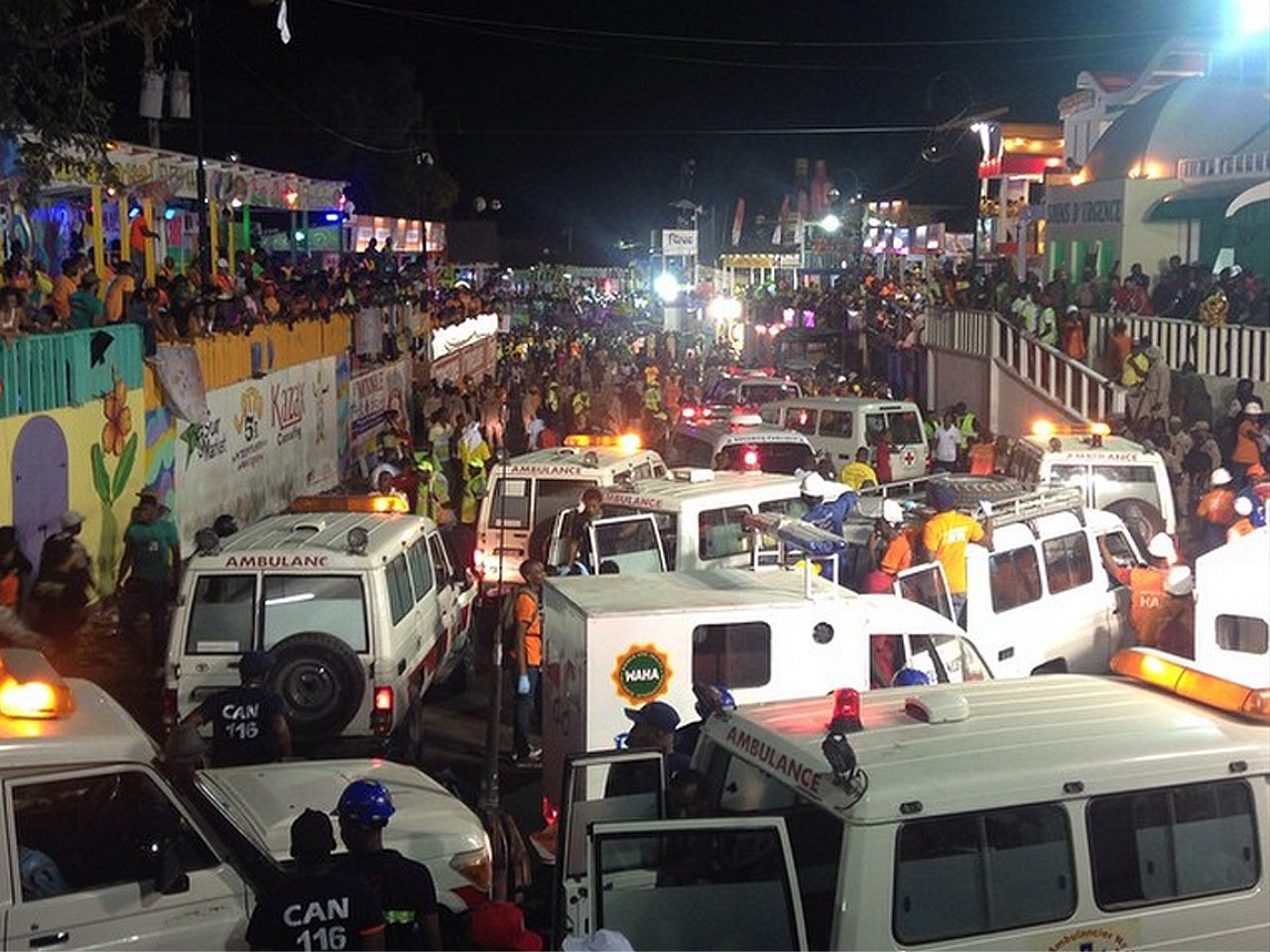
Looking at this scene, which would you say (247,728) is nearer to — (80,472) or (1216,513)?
(80,472)

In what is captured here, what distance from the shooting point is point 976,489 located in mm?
13820

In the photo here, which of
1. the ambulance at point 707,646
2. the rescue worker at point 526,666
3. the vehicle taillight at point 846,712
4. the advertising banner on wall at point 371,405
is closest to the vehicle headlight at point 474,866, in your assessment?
the ambulance at point 707,646

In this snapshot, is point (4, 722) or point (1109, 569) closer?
point (4, 722)

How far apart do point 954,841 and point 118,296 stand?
13636 millimetres

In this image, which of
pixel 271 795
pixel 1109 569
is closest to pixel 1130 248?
pixel 1109 569

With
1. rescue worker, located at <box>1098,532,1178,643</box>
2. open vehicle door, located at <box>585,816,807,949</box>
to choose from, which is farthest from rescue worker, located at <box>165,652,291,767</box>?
rescue worker, located at <box>1098,532,1178,643</box>

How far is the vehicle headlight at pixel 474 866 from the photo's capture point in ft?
24.7

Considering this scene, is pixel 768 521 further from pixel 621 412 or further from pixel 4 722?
pixel 621 412

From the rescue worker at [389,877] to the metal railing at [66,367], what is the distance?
28.1ft

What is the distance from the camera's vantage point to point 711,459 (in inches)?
749

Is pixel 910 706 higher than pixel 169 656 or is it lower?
higher

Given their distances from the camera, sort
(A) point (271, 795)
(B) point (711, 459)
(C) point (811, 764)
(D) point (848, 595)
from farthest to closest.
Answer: (B) point (711, 459) → (D) point (848, 595) → (A) point (271, 795) → (C) point (811, 764)

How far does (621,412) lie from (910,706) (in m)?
22.5

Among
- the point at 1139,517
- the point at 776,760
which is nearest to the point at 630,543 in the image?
the point at 1139,517
